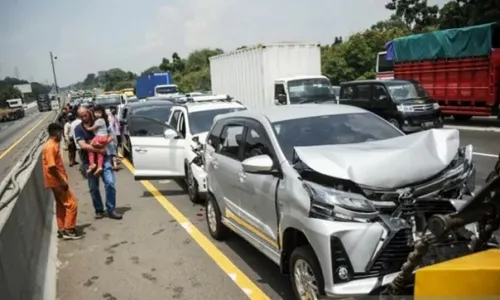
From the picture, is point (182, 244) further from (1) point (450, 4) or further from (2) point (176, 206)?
(1) point (450, 4)

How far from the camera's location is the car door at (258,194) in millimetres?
4312

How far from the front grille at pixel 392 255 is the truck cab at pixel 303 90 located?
13443 millimetres

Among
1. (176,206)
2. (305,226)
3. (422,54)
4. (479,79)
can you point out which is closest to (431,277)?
(305,226)

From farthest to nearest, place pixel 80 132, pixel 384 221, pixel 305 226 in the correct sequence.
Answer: pixel 80 132 → pixel 305 226 → pixel 384 221

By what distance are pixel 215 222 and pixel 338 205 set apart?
2.99 m

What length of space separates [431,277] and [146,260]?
13.2 feet

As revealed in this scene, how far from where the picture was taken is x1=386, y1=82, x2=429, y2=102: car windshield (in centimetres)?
1506

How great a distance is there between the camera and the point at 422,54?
18359 mm

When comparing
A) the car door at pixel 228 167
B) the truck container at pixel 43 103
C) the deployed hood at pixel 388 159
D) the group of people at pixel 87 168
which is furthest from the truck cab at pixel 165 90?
the truck container at pixel 43 103

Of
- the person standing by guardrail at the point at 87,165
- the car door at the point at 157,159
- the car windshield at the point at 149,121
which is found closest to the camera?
the person standing by guardrail at the point at 87,165

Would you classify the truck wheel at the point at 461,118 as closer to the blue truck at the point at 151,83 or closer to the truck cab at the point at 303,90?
the truck cab at the point at 303,90

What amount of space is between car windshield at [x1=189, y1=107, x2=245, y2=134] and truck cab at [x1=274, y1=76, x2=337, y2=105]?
23.9ft

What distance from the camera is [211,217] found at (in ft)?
21.0

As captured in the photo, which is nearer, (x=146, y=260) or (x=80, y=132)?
(x=146, y=260)
